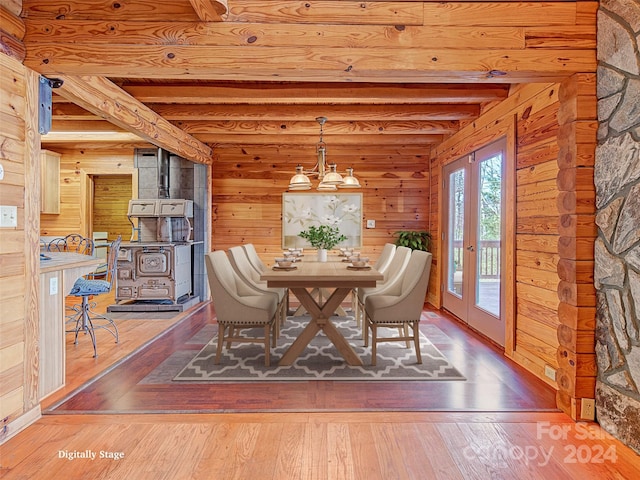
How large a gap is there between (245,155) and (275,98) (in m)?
2.55

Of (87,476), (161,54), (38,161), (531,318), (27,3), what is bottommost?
Answer: (87,476)

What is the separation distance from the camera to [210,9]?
88.4 inches

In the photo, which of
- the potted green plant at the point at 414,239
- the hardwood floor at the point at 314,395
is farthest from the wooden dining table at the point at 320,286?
the potted green plant at the point at 414,239

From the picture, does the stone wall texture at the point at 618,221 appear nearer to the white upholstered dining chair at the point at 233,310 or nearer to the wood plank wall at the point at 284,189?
the white upholstered dining chair at the point at 233,310

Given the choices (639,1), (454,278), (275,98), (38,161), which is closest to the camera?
(639,1)

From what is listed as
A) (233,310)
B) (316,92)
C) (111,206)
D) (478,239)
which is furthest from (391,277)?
(111,206)

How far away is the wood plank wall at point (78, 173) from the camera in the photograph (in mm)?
6681

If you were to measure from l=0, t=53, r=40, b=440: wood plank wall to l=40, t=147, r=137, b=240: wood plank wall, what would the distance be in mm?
4567

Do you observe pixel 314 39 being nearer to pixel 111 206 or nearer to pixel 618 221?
pixel 618 221

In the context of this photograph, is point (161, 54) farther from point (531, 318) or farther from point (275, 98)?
point (531, 318)

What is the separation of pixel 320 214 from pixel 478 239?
8.73ft

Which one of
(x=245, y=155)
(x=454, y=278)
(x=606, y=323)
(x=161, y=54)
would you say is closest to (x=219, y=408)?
(x=161, y=54)

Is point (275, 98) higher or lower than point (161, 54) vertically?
higher

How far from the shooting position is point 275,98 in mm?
3777
